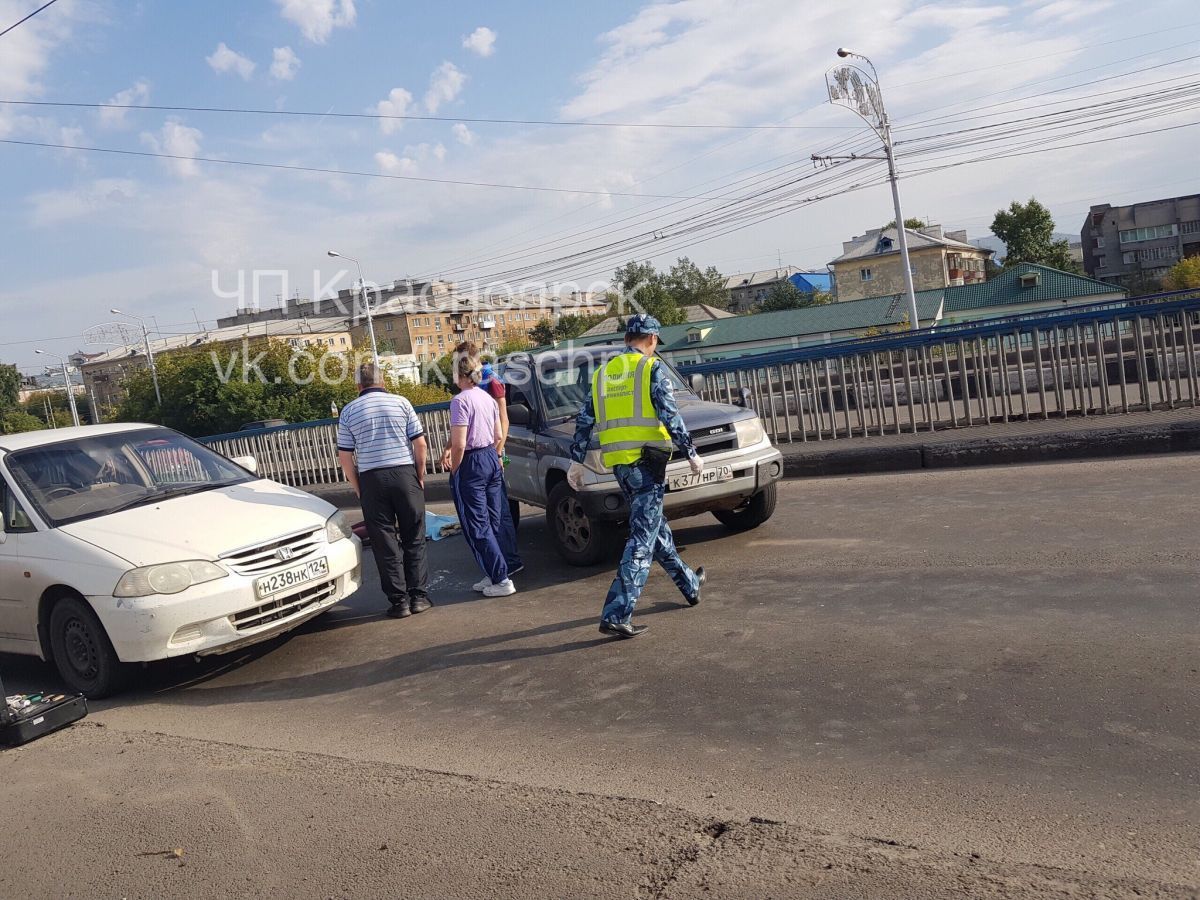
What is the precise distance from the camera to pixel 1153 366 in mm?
12219

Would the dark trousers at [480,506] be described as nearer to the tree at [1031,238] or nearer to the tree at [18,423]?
the tree at [18,423]

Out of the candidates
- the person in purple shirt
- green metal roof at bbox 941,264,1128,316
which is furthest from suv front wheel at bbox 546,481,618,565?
green metal roof at bbox 941,264,1128,316

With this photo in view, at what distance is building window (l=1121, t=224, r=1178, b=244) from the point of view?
11581 cm

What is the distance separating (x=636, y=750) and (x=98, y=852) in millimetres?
2224

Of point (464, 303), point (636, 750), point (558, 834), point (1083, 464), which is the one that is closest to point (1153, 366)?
point (1083, 464)

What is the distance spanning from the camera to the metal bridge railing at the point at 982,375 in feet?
39.9

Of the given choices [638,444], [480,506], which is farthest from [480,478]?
[638,444]

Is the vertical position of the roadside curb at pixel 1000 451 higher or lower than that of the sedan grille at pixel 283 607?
lower

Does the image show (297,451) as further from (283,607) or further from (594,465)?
(283,607)

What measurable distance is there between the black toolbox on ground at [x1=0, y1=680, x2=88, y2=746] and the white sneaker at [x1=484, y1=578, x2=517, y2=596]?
299 cm

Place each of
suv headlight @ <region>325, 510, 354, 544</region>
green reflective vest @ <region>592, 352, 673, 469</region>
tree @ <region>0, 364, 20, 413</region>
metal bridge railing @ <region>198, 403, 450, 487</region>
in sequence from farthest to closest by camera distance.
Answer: tree @ <region>0, 364, 20, 413</region> → metal bridge railing @ <region>198, 403, 450, 487</region> → suv headlight @ <region>325, 510, 354, 544</region> → green reflective vest @ <region>592, 352, 673, 469</region>

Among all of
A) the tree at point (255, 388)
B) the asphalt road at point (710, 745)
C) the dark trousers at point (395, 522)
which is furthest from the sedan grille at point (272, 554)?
the tree at point (255, 388)

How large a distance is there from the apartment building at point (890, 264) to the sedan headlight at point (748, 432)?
3761 inches

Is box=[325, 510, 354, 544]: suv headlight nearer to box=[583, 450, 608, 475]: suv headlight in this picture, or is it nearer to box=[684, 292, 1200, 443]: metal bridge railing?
box=[583, 450, 608, 475]: suv headlight
